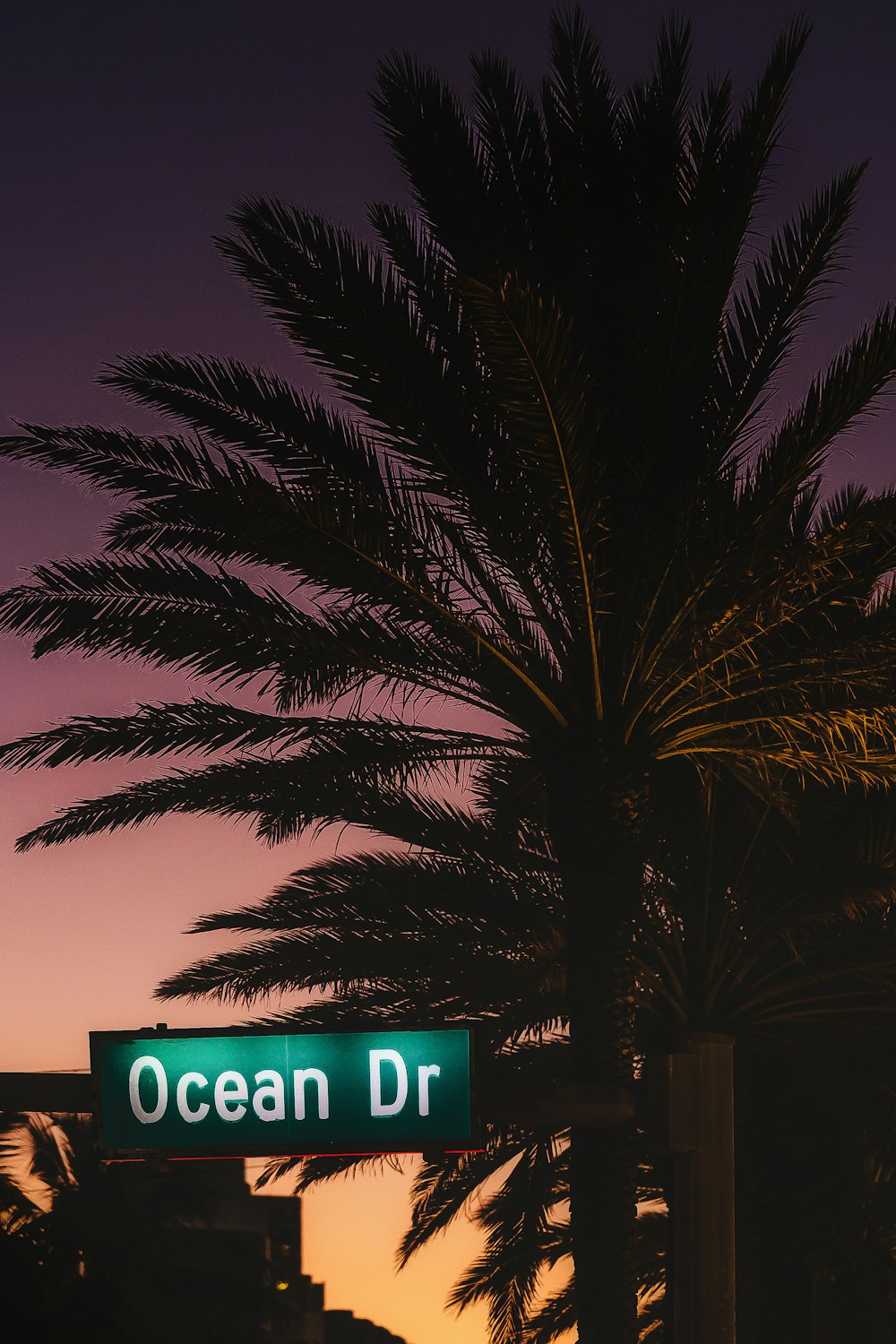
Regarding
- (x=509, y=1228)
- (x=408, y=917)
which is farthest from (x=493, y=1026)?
(x=509, y=1228)

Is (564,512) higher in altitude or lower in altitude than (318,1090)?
higher

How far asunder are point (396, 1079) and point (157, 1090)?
1261 mm

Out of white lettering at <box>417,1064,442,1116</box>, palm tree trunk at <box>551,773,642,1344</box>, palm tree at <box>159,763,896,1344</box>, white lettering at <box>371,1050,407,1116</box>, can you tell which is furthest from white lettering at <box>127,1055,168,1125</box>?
palm tree at <box>159,763,896,1344</box>

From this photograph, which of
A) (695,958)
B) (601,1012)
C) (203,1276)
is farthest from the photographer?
(203,1276)

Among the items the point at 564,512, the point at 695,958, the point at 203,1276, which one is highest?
the point at 564,512

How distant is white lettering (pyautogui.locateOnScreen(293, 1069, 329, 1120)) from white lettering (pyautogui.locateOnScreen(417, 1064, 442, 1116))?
0.49 metres

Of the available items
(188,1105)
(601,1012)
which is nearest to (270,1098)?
(188,1105)

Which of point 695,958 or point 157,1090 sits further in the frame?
point 695,958

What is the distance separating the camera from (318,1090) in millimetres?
8414

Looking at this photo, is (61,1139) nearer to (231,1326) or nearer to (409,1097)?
(231,1326)

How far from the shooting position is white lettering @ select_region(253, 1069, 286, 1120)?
27.4ft

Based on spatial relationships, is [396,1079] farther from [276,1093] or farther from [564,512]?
[564,512]

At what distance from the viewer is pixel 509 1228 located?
54.6 feet

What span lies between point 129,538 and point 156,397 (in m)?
1.42
